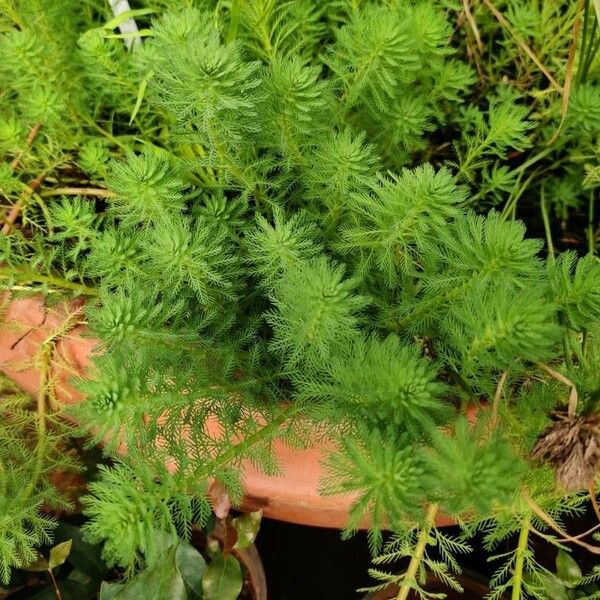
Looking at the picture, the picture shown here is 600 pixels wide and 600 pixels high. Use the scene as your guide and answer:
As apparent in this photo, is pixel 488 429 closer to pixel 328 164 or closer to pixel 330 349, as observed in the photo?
pixel 330 349

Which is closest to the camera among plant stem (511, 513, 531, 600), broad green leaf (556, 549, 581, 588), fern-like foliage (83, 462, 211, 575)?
fern-like foliage (83, 462, 211, 575)

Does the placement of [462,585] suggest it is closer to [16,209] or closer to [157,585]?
[157,585]

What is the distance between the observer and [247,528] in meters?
0.71

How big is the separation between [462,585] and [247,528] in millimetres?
282

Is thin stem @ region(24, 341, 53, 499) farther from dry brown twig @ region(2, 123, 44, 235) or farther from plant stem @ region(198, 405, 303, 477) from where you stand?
plant stem @ region(198, 405, 303, 477)

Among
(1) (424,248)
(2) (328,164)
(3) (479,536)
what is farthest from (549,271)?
(3) (479,536)

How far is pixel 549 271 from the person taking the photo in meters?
0.56

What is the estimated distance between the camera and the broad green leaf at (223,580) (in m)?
0.70

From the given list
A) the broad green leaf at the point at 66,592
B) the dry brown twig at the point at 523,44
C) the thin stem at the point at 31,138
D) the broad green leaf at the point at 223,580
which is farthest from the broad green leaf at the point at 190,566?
the dry brown twig at the point at 523,44

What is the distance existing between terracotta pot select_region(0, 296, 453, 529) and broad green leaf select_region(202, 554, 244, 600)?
0.06 m

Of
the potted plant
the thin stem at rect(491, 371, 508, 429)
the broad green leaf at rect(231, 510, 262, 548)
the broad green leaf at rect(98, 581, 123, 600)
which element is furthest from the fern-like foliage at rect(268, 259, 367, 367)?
the broad green leaf at rect(98, 581, 123, 600)

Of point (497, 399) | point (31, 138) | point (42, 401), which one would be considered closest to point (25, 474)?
point (42, 401)

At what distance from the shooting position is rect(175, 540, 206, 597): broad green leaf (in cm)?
74

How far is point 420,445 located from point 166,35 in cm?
41
